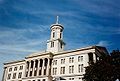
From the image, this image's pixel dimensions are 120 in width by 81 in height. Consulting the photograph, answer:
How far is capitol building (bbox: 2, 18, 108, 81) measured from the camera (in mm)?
66250

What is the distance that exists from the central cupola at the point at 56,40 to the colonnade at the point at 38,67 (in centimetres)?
612

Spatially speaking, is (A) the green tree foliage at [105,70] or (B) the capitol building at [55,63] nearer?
(A) the green tree foliage at [105,70]

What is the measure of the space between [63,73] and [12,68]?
29661 mm

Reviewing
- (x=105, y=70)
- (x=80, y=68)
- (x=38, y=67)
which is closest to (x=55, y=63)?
(x=38, y=67)

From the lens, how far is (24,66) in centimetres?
8288

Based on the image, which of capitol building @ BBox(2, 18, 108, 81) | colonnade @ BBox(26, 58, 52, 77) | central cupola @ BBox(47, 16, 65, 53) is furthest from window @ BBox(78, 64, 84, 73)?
central cupola @ BBox(47, 16, 65, 53)

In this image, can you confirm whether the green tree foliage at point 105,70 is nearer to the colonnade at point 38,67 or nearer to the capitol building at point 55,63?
the capitol building at point 55,63

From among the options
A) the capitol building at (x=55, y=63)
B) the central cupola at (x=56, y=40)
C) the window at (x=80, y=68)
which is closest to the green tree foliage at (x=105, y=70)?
the capitol building at (x=55, y=63)

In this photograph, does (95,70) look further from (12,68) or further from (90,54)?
(12,68)

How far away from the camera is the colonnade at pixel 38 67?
73.3 m

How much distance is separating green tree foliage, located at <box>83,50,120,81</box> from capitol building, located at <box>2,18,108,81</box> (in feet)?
30.8

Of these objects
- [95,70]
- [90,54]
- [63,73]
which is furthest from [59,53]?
[95,70]

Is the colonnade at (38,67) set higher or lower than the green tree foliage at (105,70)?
higher

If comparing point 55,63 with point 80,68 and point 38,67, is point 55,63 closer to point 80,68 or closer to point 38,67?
point 38,67
